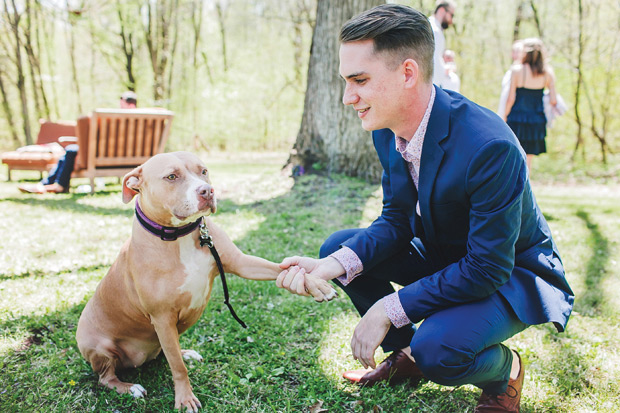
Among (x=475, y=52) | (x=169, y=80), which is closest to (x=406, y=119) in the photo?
(x=475, y=52)

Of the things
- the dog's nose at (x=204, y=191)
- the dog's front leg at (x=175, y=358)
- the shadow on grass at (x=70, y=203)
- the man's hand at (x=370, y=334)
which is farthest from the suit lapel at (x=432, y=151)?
the shadow on grass at (x=70, y=203)

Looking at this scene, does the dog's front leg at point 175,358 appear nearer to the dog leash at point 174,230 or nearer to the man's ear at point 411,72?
the dog leash at point 174,230

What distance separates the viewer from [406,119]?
85.9 inches

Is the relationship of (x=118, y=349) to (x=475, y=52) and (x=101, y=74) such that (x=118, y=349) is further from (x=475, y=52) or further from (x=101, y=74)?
(x=101, y=74)

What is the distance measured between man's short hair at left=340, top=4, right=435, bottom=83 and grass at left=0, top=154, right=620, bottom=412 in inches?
65.7

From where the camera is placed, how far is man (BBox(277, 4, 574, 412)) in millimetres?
1883

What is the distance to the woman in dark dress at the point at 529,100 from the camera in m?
6.02

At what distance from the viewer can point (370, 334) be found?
204 centimetres

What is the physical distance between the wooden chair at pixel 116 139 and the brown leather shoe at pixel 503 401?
727 cm

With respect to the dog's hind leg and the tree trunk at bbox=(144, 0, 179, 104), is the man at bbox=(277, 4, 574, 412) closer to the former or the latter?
the dog's hind leg

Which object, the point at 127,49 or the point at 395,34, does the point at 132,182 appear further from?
the point at 127,49

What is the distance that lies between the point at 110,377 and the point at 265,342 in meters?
0.92

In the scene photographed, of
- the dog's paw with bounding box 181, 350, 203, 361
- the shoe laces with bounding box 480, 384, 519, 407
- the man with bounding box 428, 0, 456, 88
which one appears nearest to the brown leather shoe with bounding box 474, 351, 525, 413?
the shoe laces with bounding box 480, 384, 519, 407

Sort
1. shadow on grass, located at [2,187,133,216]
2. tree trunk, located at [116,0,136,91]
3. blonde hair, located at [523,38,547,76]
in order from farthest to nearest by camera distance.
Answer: tree trunk, located at [116,0,136,91], shadow on grass, located at [2,187,133,216], blonde hair, located at [523,38,547,76]
